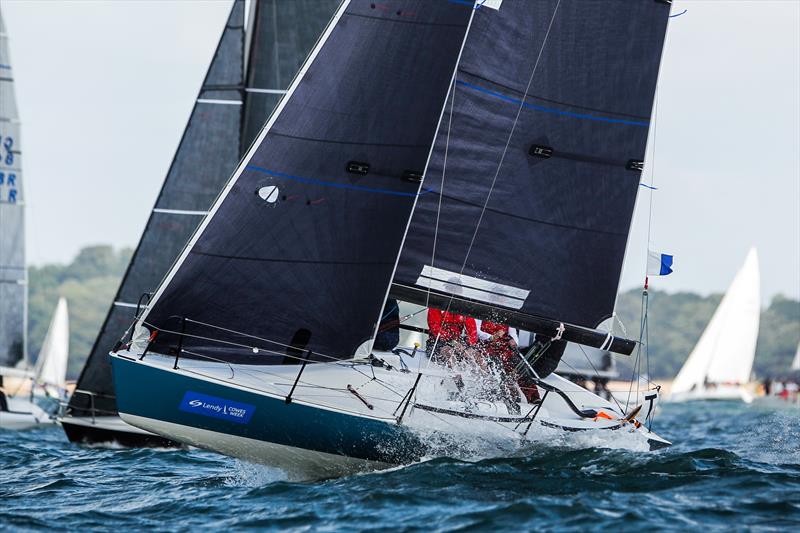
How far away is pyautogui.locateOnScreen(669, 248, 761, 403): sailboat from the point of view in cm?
4450

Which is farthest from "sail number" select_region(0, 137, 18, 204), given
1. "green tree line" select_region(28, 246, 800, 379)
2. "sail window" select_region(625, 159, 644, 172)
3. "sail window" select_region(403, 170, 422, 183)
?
"green tree line" select_region(28, 246, 800, 379)

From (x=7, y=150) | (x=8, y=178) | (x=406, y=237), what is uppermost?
(x=7, y=150)

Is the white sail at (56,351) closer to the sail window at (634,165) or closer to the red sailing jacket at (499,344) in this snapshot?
the red sailing jacket at (499,344)

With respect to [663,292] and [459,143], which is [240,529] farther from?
[663,292]

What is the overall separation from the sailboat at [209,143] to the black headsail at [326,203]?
17.2 ft

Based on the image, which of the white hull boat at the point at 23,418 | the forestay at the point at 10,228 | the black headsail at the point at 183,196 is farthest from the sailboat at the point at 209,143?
the forestay at the point at 10,228

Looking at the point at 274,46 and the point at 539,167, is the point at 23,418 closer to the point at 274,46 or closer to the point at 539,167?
the point at 274,46

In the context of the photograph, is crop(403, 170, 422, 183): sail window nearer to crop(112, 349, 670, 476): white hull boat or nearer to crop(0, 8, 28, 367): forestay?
crop(112, 349, 670, 476): white hull boat

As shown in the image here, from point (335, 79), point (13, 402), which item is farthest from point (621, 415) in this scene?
point (13, 402)

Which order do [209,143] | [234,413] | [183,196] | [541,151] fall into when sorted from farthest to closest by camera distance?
[209,143]
[183,196]
[541,151]
[234,413]

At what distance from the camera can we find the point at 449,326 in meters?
10.5

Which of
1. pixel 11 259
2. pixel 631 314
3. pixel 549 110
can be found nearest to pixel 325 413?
pixel 549 110

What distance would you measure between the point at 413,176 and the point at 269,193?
4.05ft

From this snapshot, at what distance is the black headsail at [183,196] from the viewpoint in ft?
48.2
